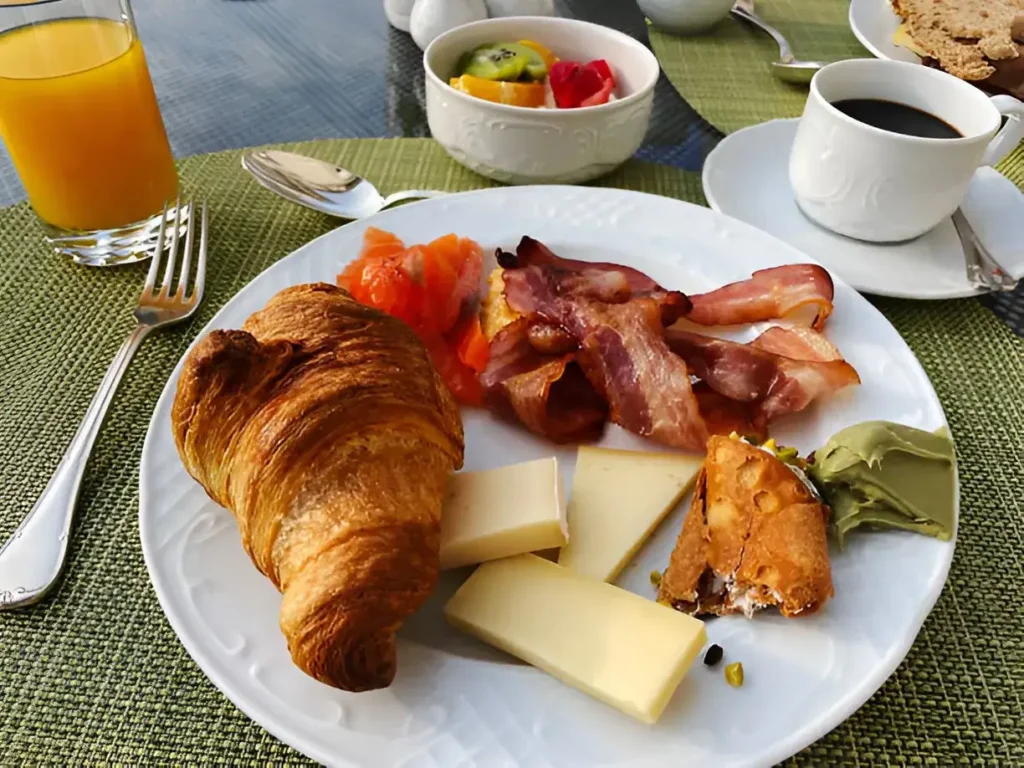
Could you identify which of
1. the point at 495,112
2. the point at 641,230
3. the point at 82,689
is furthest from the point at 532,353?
the point at 82,689

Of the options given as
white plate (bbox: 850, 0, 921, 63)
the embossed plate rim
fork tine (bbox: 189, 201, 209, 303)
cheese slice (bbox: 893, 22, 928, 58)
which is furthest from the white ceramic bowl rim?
cheese slice (bbox: 893, 22, 928, 58)

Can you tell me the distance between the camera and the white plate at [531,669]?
806mm

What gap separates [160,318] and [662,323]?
91 centimetres

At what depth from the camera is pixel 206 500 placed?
3.43 ft

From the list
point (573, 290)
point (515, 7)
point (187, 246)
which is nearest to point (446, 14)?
point (515, 7)

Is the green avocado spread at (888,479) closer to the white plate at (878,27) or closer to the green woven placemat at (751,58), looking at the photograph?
the green woven placemat at (751,58)

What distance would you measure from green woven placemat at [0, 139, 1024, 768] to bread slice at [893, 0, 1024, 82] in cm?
97

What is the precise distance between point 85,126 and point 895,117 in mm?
1611

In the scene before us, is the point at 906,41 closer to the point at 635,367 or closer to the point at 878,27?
the point at 878,27

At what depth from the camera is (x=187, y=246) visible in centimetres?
153

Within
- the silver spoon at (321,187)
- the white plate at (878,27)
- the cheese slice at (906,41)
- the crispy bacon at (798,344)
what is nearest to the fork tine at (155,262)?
the silver spoon at (321,187)

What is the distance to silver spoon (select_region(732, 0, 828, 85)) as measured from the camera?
7.09 feet

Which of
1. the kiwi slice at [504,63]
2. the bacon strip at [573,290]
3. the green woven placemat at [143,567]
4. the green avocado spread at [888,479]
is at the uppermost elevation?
the kiwi slice at [504,63]

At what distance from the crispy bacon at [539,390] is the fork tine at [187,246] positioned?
615mm
